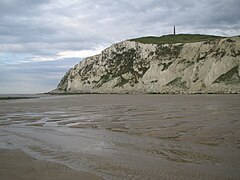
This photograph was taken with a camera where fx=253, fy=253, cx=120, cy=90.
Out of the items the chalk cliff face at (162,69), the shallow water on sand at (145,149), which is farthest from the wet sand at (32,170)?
the chalk cliff face at (162,69)

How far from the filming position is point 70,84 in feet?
317

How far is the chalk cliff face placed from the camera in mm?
54763

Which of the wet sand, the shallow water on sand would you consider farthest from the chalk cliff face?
the wet sand

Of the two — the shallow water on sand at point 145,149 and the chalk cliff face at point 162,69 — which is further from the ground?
the chalk cliff face at point 162,69

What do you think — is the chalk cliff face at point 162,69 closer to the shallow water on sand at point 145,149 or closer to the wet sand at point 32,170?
the shallow water on sand at point 145,149

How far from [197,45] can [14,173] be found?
6589cm

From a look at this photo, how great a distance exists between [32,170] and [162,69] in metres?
64.3

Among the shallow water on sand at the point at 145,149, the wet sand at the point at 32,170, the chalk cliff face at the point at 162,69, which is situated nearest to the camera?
the wet sand at the point at 32,170

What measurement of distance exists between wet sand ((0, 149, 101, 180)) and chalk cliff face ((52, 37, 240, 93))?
46.4 meters

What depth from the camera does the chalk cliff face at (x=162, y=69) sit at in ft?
180

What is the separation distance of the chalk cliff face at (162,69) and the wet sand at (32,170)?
1829 inches

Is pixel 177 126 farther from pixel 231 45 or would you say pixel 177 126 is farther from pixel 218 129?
pixel 231 45

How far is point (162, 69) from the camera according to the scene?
67.8m

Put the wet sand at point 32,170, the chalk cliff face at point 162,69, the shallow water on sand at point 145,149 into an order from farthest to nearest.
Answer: the chalk cliff face at point 162,69
the shallow water on sand at point 145,149
the wet sand at point 32,170
